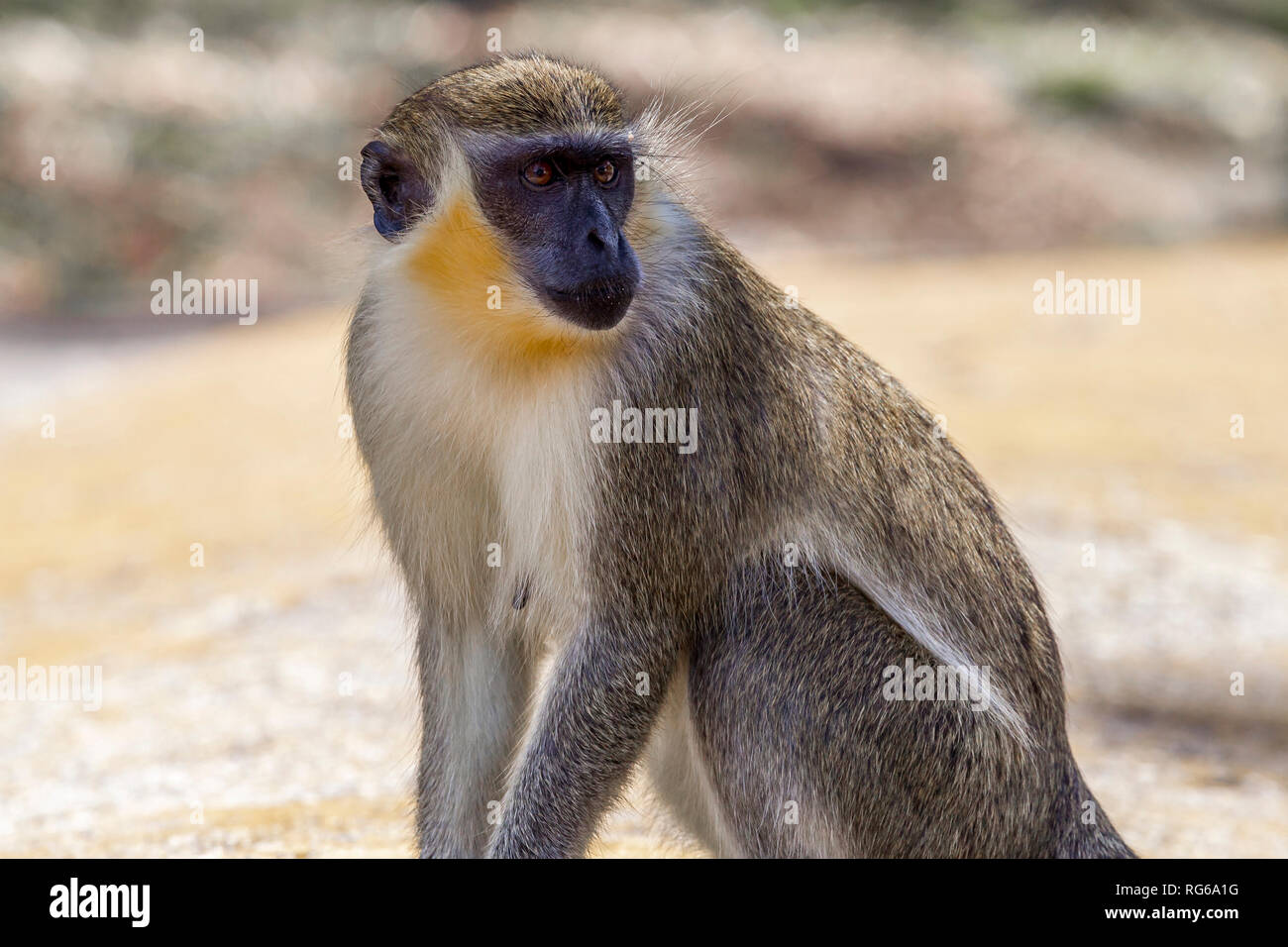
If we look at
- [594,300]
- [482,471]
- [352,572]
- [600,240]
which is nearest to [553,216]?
[600,240]

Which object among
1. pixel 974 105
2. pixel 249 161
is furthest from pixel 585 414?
pixel 974 105

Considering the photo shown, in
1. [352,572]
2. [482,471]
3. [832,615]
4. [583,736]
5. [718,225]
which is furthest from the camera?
[352,572]

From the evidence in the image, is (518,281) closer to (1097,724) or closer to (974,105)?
(1097,724)

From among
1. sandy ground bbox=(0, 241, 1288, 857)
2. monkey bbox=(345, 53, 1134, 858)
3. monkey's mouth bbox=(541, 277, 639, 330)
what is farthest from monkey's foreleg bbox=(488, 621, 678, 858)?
monkey's mouth bbox=(541, 277, 639, 330)

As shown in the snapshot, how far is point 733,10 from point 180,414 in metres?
18.9

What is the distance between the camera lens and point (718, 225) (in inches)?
214

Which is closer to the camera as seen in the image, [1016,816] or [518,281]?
[518,281]

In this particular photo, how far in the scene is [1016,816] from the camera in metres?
4.93

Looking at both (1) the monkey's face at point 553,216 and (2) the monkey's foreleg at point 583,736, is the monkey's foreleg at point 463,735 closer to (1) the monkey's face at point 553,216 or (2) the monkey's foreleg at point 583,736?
(2) the monkey's foreleg at point 583,736

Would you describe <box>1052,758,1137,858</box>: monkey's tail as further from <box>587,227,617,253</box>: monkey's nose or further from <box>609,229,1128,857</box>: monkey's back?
<box>587,227,617,253</box>: monkey's nose

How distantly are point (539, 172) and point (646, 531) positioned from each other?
1125 millimetres

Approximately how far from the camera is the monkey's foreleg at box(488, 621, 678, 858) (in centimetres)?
463

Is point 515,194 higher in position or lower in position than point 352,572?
higher

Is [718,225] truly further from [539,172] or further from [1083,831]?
[1083,831]
